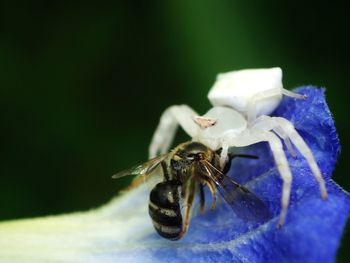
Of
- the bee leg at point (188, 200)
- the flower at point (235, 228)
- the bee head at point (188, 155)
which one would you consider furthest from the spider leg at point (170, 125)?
the bee leg at point (188, 200)

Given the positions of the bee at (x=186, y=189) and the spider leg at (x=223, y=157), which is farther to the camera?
the spider leg at (x=223, y=157)

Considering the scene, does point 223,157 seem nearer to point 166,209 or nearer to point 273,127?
point 273,127

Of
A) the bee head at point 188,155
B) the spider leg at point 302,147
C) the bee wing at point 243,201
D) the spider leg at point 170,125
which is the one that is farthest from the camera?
the spider leg at point 170,125

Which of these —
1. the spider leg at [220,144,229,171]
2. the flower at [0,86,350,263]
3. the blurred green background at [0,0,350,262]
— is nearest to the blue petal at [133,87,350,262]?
the flower at [0,86,350,263]

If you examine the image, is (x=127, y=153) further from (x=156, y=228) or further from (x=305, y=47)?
(x=156, y=228)

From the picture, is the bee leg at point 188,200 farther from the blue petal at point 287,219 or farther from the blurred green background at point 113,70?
the blurred green background at point 113,70

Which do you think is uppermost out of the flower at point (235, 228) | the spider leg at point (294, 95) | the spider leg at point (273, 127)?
the spider leg at point (294, 95)
